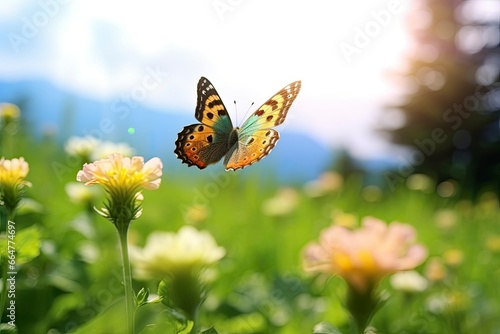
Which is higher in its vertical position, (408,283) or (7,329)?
(7,329)

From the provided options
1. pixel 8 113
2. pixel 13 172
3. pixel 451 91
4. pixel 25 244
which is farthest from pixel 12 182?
pixel 451 91

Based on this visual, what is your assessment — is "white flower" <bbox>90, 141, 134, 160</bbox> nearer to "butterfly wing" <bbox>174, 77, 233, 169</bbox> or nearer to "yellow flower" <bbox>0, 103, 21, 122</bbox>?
"yellow flower" <bbox>0, 103, 21, 122</bbox>

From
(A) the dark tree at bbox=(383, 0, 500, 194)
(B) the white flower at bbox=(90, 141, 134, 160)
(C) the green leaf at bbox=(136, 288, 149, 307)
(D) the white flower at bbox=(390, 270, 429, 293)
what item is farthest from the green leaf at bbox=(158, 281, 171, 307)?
(A) the dark tree at bbox=(383, 0, 500, 194)

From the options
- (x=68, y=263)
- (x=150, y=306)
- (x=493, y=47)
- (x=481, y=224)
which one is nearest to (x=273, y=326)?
(x=68, y=263)

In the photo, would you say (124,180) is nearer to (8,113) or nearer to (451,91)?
(8,113)

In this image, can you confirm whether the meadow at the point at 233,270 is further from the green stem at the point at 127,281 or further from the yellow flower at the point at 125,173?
the yellow flower at the point at 125,173

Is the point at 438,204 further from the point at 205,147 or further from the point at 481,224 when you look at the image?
the point at 205,147

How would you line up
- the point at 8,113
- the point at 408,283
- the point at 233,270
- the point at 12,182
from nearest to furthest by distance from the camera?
the point at 12,182
the point at 8,113
the point at 408,283
the point at 233,270
